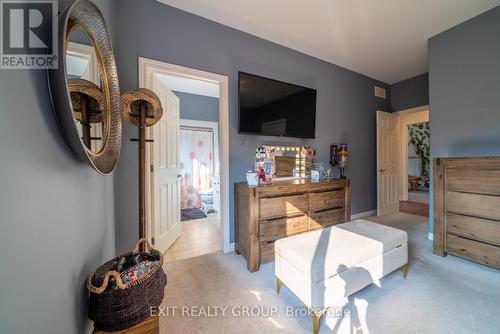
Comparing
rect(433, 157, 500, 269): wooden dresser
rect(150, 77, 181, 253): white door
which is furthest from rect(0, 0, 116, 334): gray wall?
rect(433, 157, 500, 269): wooden dresser

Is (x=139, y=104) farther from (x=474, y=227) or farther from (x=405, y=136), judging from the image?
(x=405, y=136)

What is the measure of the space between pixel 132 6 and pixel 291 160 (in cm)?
254

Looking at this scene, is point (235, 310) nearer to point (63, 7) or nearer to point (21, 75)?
point (21, 75)

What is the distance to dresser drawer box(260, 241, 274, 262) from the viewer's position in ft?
6.71

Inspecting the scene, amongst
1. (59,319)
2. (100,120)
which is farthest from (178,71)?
(59,319)

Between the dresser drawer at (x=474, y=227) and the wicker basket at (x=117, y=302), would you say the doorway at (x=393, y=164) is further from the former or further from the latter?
the wicker basket at (x=117, y=302)

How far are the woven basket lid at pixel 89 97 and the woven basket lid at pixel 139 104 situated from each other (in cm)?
24

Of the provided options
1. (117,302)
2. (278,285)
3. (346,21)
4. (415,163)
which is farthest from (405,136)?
(117,302)

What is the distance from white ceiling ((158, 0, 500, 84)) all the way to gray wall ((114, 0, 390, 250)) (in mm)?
158

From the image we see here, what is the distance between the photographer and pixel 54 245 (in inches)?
30.5

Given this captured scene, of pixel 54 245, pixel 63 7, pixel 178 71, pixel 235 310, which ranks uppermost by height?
pixel 178 71

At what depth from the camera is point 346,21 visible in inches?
90.8

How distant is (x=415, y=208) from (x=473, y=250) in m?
2.68

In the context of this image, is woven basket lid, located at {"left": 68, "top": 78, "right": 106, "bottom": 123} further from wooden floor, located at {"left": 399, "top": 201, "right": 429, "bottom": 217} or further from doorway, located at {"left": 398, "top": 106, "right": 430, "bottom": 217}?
doorway, located at {"left": 398, "top": 106, "right": 430, "bottom": 217}
